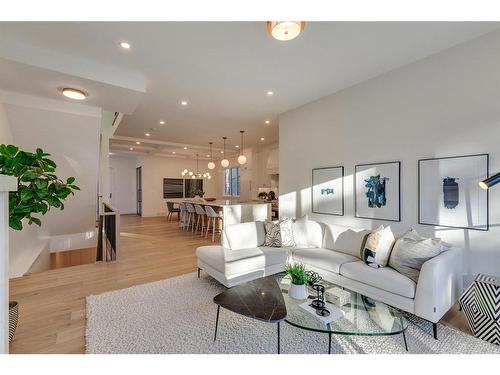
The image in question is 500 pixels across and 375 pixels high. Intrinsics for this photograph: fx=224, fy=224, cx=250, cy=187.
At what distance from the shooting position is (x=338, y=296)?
204cm

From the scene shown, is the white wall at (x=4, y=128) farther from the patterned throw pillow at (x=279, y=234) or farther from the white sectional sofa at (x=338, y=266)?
the patterned throw pillow at (x=279, y=234)

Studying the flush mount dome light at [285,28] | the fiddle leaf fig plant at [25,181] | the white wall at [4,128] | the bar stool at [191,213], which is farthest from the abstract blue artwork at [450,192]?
the white wall at [4,128]

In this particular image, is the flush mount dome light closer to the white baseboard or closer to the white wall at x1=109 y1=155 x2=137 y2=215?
the white baseboard

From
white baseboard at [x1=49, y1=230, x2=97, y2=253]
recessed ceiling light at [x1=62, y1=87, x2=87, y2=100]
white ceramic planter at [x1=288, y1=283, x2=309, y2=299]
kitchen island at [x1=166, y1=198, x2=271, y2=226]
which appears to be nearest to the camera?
white ceramic planter at [x1=288, y1=283, x2=309, y2=299]

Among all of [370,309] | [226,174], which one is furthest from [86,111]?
[226,174]

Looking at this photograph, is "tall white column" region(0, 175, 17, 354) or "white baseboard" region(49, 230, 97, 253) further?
"white baseboard" region(49, 230, 97, 253)

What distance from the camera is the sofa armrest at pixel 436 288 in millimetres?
2064

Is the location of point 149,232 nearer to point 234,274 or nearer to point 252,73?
point 234,274

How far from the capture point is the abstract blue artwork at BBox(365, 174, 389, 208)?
338 cm

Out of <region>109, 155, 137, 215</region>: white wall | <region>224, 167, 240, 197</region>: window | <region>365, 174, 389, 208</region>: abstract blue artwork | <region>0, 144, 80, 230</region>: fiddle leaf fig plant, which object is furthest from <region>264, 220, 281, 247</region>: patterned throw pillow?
<region>109, 155, 137, 215</region>: white wall

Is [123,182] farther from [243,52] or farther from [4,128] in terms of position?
[243,52]

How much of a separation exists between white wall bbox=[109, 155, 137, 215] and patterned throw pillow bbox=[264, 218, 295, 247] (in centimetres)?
1043

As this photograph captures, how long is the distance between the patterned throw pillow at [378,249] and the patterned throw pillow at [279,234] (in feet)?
3.73
